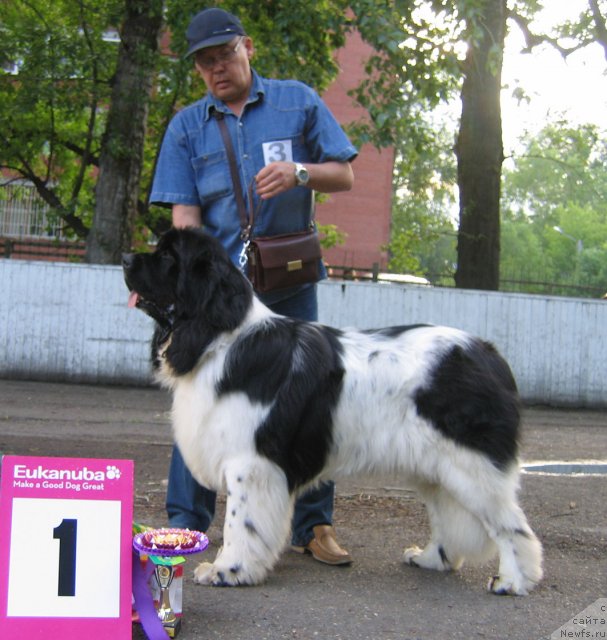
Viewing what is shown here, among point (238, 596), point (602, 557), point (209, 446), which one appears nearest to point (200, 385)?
point (209, 446)

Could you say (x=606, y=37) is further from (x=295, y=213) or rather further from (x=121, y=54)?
(x=295, y=213)

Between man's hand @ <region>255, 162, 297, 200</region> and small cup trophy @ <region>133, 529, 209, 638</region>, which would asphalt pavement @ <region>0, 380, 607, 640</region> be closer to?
small cup trophy @ <region>133, 529, 209, 638</region>

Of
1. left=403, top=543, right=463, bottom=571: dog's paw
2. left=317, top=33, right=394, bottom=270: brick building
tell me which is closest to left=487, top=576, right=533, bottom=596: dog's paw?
left=403, top=543, right=463, bottom=571: dog's paw

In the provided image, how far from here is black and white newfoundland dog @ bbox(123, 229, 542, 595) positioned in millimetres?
4227

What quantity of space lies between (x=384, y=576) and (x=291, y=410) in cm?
109

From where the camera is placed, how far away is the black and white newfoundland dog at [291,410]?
13.9 feet

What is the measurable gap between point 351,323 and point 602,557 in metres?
8.89

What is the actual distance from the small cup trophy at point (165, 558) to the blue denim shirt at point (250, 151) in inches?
68.3

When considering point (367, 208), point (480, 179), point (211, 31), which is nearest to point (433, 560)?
point (211, 31)

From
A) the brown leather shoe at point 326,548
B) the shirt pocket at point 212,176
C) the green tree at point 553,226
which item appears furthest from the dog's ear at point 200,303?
the green tree at point 553,226

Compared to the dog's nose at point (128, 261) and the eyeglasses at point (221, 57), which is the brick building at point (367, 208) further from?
the dog's nose at point (128, 261)

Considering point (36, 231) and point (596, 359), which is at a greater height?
point (36, 231)

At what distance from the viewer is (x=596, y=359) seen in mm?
14164

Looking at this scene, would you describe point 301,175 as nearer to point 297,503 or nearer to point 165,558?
point 297,503
